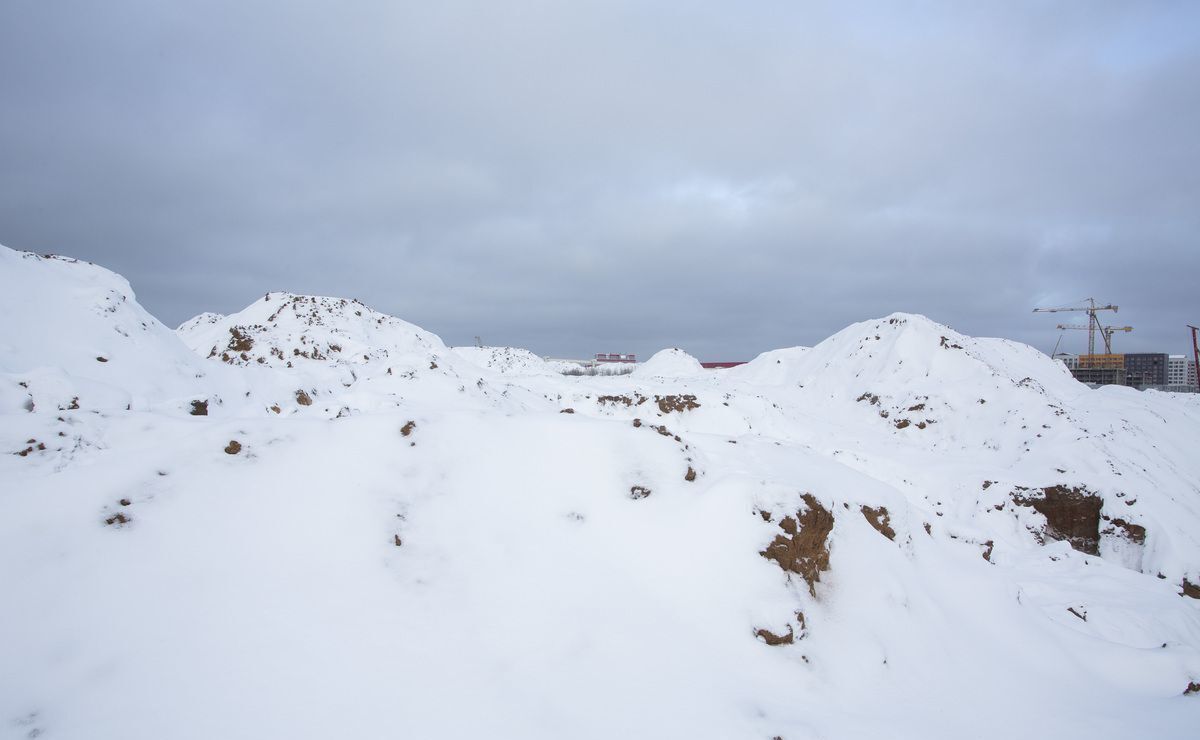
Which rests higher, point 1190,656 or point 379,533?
point 379,533

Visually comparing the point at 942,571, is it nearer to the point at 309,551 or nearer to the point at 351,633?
the point at 351,633

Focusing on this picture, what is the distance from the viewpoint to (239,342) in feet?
81.9

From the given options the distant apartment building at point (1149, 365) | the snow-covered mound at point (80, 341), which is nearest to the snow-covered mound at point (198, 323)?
the snow-covered mound at point (80, 341)

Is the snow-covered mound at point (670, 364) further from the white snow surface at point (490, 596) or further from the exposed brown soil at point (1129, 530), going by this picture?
the white snow surface at point (490, 596)

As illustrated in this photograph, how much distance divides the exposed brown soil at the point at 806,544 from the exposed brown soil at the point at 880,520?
1.54 m

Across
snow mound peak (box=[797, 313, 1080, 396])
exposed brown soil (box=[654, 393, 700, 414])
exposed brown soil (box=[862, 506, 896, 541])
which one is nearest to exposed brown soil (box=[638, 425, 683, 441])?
exposed brown soil (box=[862, 506, 896, 541])

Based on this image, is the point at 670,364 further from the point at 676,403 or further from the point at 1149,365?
the point at 1149,365

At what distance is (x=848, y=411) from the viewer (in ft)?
103

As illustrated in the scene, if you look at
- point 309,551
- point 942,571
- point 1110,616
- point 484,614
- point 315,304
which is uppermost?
point 315,304

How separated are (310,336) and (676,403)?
64.5 feet

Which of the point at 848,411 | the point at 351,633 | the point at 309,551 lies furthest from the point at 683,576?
the point at 848,411

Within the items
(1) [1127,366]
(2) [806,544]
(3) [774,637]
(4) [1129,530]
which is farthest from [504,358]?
(1) [1127,366]

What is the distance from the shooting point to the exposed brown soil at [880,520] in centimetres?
767

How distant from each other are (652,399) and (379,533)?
22.8 metres
